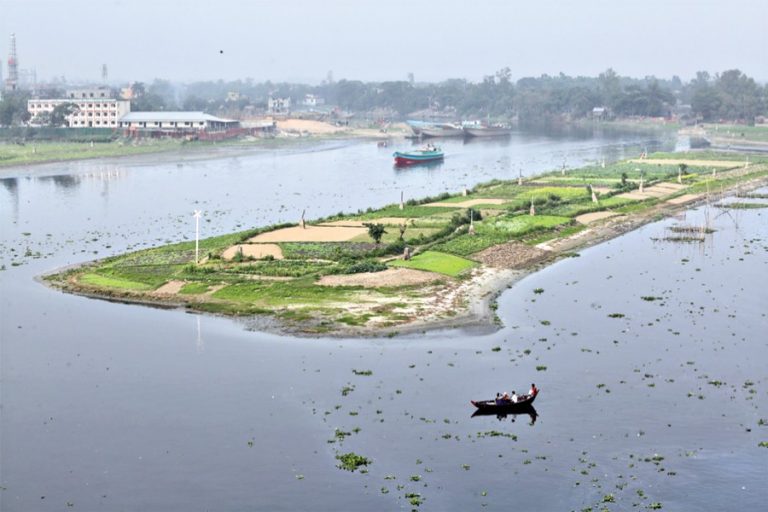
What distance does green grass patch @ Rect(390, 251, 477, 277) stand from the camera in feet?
193

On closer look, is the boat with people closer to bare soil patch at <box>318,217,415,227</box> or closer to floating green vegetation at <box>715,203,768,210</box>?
floating green vegetation at <box>715,203,768,210</box>

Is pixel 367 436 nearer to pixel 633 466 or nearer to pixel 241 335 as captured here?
pixel 633 466

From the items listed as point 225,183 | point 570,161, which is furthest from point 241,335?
point 570,161

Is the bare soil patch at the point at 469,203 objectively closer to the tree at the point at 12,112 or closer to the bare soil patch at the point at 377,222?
the bare soil patch at the point at 377,222

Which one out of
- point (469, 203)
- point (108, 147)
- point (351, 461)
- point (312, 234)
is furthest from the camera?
point (108, 147)

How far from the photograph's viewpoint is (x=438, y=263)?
6006 cm

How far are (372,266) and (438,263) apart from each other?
4537 mm

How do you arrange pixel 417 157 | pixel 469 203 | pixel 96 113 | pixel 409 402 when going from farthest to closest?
1. pixel 96 113
2. pixel 417 157
3. pixel 469 203
4. pixel 409 402

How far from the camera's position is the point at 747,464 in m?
32.8

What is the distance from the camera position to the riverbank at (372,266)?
50.6 m

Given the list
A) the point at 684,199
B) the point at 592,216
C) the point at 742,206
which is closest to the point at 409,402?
the point at 592,216

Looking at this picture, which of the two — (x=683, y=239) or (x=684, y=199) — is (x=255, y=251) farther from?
(x=684, y=199)

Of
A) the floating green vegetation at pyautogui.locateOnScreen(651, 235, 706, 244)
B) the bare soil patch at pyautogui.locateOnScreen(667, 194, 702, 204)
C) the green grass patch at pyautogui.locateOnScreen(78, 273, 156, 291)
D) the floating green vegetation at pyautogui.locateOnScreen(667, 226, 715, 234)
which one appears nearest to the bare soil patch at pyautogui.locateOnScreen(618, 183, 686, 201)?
the bare soil patch at pyautogui.locateOnScreen(667, 194, 702, 204)

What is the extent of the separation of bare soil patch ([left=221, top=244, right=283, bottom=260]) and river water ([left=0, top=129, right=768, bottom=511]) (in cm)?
922
